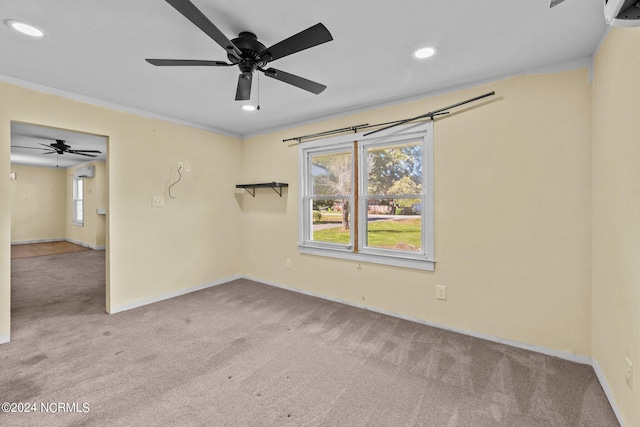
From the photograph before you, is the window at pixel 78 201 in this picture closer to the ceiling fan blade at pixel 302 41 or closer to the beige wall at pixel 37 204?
the beige wall at pixel 37 204

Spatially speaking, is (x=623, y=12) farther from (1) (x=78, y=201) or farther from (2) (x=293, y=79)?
(1) (x=78, y=201)

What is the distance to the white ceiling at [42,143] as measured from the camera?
4438 millimetres

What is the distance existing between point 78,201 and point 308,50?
373 inches

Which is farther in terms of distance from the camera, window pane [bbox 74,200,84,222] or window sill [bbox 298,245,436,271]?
window pane [bbox 74,200,84,222]

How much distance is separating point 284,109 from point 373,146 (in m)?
1.14

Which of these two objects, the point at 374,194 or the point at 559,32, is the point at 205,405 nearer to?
the point at 374,194

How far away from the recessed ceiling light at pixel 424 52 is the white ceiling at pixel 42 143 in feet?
11.8

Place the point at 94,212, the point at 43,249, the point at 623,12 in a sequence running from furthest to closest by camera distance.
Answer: the point at 94,212 < the point at 43,249 < the point at 623,12

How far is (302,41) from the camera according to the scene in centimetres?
156

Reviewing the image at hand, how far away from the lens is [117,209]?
321 centimetres

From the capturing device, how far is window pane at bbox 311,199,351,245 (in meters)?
3.58

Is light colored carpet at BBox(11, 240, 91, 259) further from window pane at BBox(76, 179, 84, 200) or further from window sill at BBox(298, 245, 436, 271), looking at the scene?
window sill at BBox(298, 245, 436, 271)

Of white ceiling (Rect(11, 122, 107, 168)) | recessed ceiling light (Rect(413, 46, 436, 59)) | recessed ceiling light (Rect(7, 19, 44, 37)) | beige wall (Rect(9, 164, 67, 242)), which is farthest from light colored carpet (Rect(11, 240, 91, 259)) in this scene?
recessed ceiling light (Rect(413, 46, 436, 59))

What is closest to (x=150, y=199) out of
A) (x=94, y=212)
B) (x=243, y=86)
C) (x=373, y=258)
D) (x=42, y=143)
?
(x=243, y=86)
